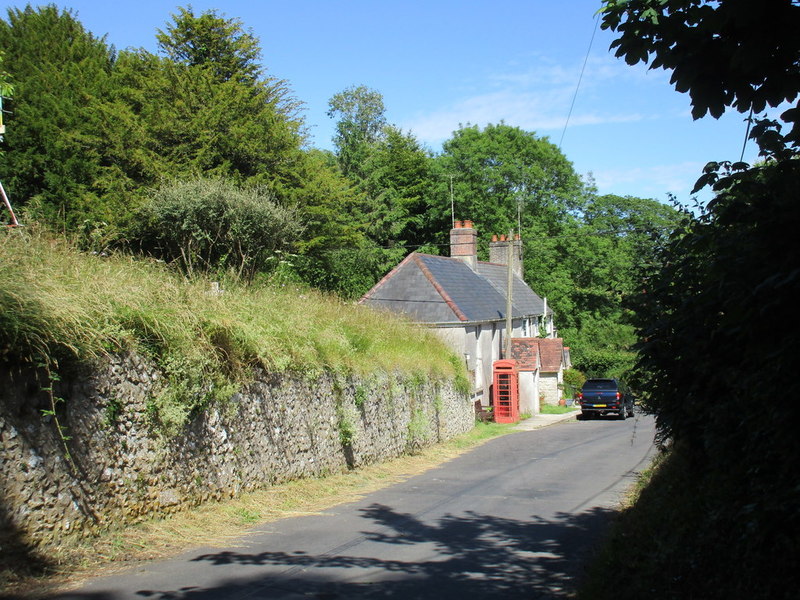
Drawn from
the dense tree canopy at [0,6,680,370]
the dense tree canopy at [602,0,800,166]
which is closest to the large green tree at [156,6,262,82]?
the dense tree canopy at [0,6,680,370]

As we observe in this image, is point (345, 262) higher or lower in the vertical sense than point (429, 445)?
higher

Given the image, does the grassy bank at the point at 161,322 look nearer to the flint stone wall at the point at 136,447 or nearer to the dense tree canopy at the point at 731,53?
the flint stone wall at the point at 136,447

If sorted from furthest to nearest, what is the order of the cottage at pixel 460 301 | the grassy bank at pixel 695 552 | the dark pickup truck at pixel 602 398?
the dark pickup truck at pixel 602 398 < the cottage at pixel 460 301 < the grassy bank at pixel 695 552

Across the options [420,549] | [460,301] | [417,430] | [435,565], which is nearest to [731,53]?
[435,565]

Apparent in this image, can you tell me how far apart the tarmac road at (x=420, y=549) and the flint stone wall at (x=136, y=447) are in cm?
106

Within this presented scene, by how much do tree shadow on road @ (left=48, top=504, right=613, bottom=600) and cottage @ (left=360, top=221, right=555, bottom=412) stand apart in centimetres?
1685

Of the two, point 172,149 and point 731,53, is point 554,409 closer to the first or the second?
point 172,149

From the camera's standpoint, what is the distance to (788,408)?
3975mm

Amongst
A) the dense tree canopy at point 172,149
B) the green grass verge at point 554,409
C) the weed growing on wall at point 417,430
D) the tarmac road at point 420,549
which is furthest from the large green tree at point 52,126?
the green grass verge at point 554,409

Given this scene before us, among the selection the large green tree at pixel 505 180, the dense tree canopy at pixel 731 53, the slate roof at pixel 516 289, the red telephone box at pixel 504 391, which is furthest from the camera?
the large green tree at pixel 505 180

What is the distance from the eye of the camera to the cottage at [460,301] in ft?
102

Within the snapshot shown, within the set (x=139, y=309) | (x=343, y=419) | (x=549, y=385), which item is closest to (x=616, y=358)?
(x=549, y=385)

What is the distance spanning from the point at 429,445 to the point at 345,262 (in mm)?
17252

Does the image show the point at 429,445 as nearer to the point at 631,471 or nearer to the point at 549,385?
the point at 631,471
